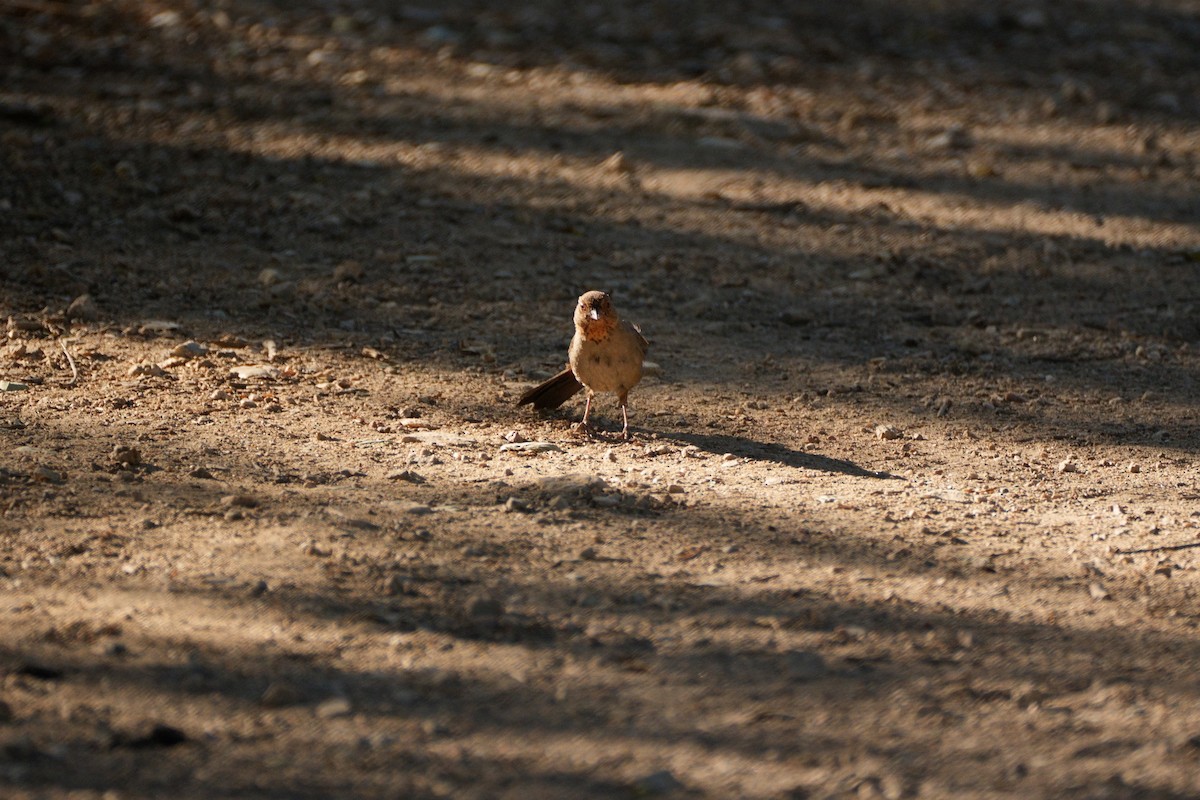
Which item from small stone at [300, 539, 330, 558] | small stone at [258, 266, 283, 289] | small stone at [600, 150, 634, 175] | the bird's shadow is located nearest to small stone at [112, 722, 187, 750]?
small stone at [300, 539, 330, 558]

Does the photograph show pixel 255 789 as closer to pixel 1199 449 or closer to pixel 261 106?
pixel 1199 449

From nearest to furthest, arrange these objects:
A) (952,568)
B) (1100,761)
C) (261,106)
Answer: (1100,761) → (952,568) → (261,106)

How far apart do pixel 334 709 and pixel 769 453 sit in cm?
271

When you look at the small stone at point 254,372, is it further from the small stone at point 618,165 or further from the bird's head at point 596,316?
the small stone at point 618,165

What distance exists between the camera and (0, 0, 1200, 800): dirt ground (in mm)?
3559

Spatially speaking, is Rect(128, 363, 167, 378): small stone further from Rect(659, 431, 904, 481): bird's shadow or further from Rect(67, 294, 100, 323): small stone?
Rect(659, 431, 904, 481): bird's shadow

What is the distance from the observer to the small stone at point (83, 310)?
682 centimetres

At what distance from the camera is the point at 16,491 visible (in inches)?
187

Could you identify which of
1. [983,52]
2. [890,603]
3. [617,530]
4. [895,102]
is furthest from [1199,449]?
[983,52]

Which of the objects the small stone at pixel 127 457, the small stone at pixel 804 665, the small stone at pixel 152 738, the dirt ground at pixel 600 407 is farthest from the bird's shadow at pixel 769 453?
the small stone at pixel 152 738

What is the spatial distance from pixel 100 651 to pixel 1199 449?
4.57 m

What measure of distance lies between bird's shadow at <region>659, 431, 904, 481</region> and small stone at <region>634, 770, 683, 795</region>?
7.92ft

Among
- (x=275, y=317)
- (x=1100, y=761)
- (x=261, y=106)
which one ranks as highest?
(x=261, y=106)

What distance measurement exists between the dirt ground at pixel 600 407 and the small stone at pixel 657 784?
0.5 inches
